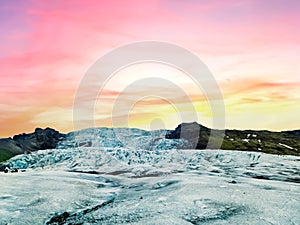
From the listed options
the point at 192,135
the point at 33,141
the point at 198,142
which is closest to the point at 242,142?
the point at 198,142

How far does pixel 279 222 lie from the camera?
20.0 meters

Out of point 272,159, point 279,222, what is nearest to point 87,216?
point 279,222

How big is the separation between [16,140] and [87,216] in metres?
169

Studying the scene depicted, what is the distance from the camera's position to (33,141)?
17775 centimetres

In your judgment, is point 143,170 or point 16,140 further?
point 16,140

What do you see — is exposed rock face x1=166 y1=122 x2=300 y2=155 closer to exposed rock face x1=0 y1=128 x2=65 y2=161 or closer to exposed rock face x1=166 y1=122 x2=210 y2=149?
exposed rock face x1=166 y1=122 x2=210 y2=149

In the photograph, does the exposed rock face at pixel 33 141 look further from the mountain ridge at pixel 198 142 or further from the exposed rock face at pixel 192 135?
the exposed rock face at pixel 192 135

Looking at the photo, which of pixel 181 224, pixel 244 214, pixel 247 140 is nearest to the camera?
pixel 181 224

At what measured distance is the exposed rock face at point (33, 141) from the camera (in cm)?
15600

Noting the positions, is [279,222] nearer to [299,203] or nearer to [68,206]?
[299,203]

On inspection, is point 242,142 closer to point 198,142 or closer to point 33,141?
point 198,142

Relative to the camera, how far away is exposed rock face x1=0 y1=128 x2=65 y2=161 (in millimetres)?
156000

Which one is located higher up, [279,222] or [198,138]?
[198,138]

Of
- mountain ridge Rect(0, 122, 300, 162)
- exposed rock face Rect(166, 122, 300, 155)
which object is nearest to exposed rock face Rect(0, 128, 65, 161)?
mountain ridge Rect(0, 122, 300, 162)
